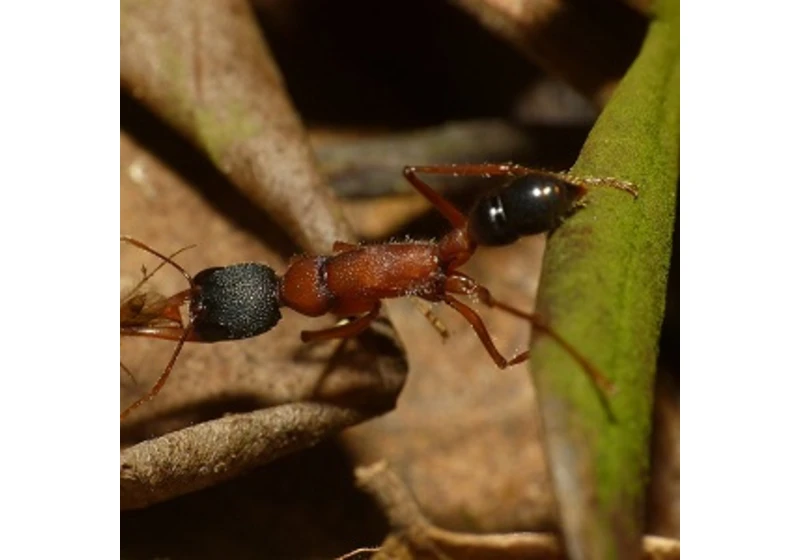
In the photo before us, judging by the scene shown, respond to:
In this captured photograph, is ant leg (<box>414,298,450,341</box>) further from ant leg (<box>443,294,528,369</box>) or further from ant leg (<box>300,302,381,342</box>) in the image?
ant leg (<box>300,302,381,342</box>)

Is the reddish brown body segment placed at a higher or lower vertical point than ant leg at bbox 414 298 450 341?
higher

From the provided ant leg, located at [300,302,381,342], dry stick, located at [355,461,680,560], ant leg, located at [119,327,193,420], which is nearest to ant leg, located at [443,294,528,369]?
ant leg, located at [300,302,381,342]

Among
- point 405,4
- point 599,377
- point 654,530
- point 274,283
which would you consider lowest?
point 654,530

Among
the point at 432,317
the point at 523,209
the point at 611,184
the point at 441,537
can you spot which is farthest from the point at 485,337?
the point at 611,184

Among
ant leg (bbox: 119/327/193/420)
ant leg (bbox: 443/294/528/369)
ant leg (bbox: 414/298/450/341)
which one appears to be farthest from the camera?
ant leg (bbox: 414/298/450/341)

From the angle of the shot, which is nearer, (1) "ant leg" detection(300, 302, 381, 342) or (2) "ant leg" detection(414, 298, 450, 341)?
(1) "ant leg" detection(300, 302, 381, 342)
